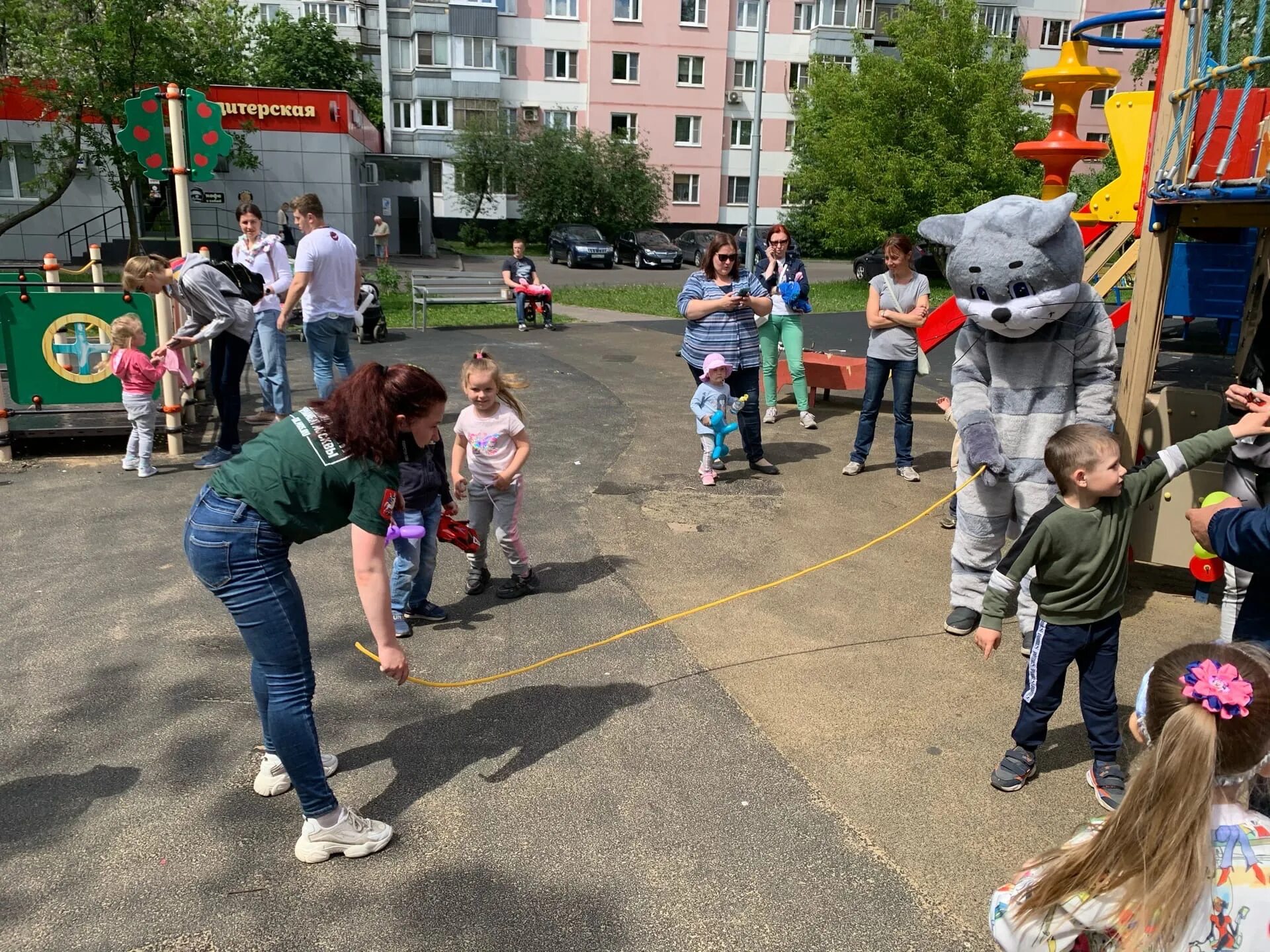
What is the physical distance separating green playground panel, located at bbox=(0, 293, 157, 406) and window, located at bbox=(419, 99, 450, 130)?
1566 inches

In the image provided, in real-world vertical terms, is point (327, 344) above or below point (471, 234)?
below

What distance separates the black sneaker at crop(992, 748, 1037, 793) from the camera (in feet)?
12.3

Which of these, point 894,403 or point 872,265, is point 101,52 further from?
point 872,265

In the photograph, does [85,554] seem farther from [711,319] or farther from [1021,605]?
[1021,605]

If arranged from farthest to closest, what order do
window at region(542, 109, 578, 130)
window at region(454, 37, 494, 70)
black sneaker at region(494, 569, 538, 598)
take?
window at region(542, 109, 578, 130) < window at region(454, 37, 494, 70) < black sneaker at region(494, 569, 538, 598)

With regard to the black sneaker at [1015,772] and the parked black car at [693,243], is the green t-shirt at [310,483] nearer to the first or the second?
the black sneaker at [1015,772]

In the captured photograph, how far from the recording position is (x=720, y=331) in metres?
7.69

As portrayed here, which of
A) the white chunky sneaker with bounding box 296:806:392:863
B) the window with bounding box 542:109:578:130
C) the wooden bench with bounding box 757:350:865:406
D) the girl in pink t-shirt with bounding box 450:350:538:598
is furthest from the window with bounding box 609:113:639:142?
the white chunky sneaker with bounding box 296:806:392:863

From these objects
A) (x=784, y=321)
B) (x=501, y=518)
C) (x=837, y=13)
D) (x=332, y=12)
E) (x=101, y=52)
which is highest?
(x=332, y=12)

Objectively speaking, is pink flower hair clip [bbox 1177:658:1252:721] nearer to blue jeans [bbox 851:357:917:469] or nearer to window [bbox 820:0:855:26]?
blue jeans [bbox 851:357:917:469]

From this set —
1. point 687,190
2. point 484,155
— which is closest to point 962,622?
point 484,155

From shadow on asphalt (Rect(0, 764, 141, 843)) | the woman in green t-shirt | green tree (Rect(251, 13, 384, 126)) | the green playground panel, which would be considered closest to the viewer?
the woman in green t-shirt

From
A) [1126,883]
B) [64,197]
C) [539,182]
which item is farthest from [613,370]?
[539,182]

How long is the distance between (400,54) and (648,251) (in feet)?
66.2
